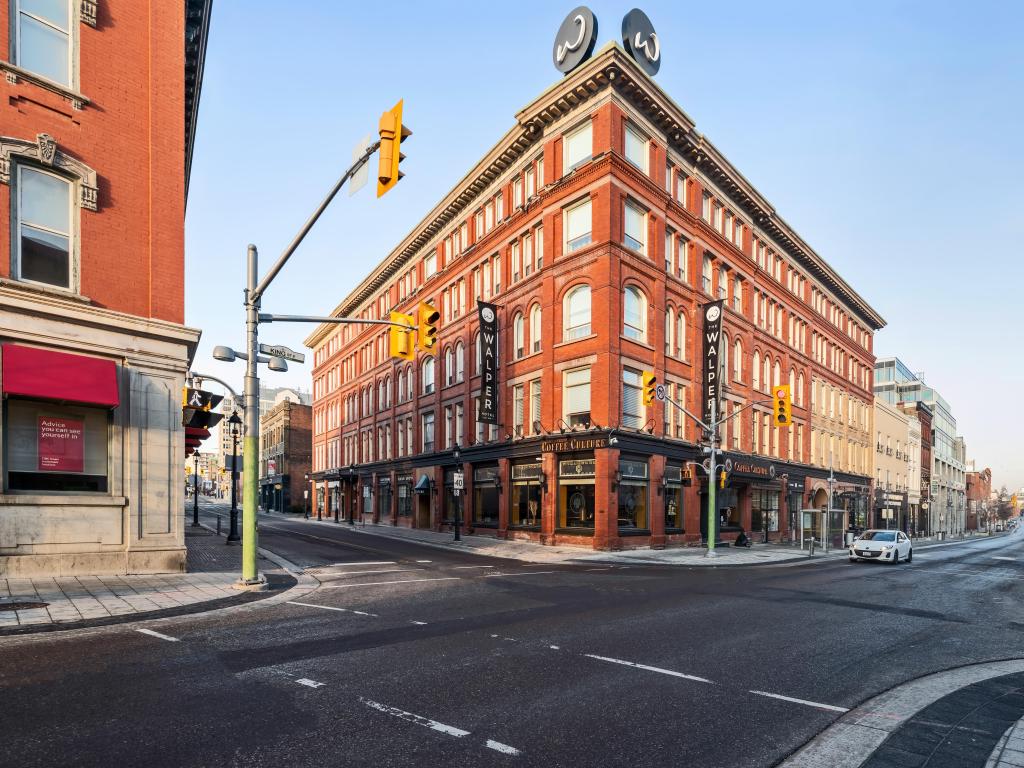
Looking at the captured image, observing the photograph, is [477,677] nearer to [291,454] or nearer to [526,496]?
[526,496]

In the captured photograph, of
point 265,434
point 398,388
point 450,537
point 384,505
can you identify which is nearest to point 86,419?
point 450,537

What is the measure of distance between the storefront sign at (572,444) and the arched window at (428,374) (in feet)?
52.2

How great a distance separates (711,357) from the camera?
34.1m

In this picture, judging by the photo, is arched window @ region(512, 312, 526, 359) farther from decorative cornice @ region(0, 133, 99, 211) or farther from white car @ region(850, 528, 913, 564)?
decorative cornice @ region(0, 133, 99, 211)

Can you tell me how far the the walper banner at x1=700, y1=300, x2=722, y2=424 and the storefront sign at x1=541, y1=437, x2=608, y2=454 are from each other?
30.0ft

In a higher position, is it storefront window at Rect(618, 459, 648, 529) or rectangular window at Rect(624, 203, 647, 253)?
rectangular window at Rect(624, 203, 647, 253)

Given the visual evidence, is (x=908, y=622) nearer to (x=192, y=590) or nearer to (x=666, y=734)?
(x=666, y=734)

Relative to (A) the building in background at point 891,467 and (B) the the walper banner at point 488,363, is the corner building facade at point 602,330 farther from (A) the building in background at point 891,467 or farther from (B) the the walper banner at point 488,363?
(A) the building in background at point 891,467

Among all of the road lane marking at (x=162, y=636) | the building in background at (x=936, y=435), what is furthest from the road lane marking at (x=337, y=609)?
the building in background at (x=936, y=435)

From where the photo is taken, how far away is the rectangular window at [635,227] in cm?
3009

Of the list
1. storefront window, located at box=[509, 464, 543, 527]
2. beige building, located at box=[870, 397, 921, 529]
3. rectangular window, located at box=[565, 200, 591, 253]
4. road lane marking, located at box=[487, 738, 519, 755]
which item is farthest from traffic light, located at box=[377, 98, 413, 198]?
beige building, located at box=[870, 397, 921, 529]

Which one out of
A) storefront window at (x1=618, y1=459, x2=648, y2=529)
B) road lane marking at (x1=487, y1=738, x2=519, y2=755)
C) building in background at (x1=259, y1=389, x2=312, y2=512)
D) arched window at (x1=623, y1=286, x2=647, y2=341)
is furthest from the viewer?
building in background at (x1=259, y1=389, x2=312, y2=512)

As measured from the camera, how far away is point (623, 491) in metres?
28.5

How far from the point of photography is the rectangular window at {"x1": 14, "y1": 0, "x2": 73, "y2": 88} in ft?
46.5
